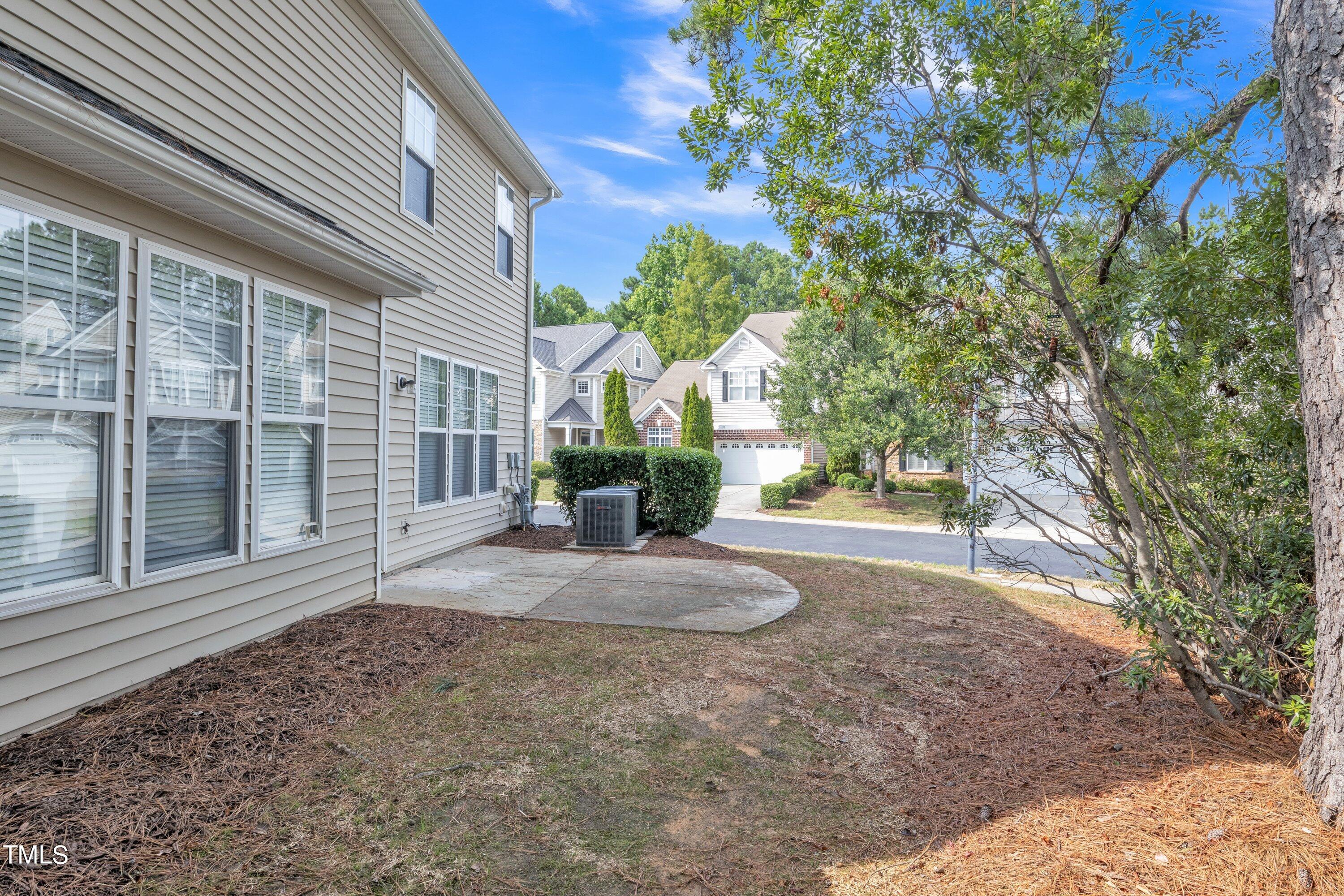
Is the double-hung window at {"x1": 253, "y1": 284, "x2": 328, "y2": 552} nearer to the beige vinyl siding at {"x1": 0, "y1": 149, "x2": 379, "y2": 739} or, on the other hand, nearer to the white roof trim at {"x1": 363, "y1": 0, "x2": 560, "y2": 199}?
the beige vinyl siding at {"x1": 0, "y1": 149, "x2": 379, "y2": 739}

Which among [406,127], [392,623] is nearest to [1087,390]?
[392,623]

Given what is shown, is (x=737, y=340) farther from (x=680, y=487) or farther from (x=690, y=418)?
(x=680, y=487)

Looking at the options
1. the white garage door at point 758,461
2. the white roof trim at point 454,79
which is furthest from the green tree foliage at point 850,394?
the white roof trim at point 454,79

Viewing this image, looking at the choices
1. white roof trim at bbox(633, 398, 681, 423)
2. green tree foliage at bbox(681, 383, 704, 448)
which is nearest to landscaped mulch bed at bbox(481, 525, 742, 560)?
green tree foliage at bbox(681, 383, 704, 448)

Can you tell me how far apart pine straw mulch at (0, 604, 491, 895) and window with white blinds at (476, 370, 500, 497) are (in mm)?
4974

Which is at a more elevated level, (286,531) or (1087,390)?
(1087,390)

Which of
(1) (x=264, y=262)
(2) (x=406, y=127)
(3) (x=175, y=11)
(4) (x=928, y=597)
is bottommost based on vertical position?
(4) (x=928, y=597)

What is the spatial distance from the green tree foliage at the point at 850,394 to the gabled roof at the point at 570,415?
987cm

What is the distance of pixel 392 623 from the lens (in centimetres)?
529

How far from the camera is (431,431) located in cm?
815

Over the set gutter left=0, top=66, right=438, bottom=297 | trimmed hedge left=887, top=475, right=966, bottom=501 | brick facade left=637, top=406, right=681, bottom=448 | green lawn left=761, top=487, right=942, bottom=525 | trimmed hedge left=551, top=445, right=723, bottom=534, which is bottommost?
green lawn left=761, top=487, right=942, bottom=525

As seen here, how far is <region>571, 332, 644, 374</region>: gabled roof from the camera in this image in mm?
30438

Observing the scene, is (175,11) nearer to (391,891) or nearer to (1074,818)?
(391,891)

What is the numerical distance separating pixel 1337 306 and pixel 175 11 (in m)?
6.56
